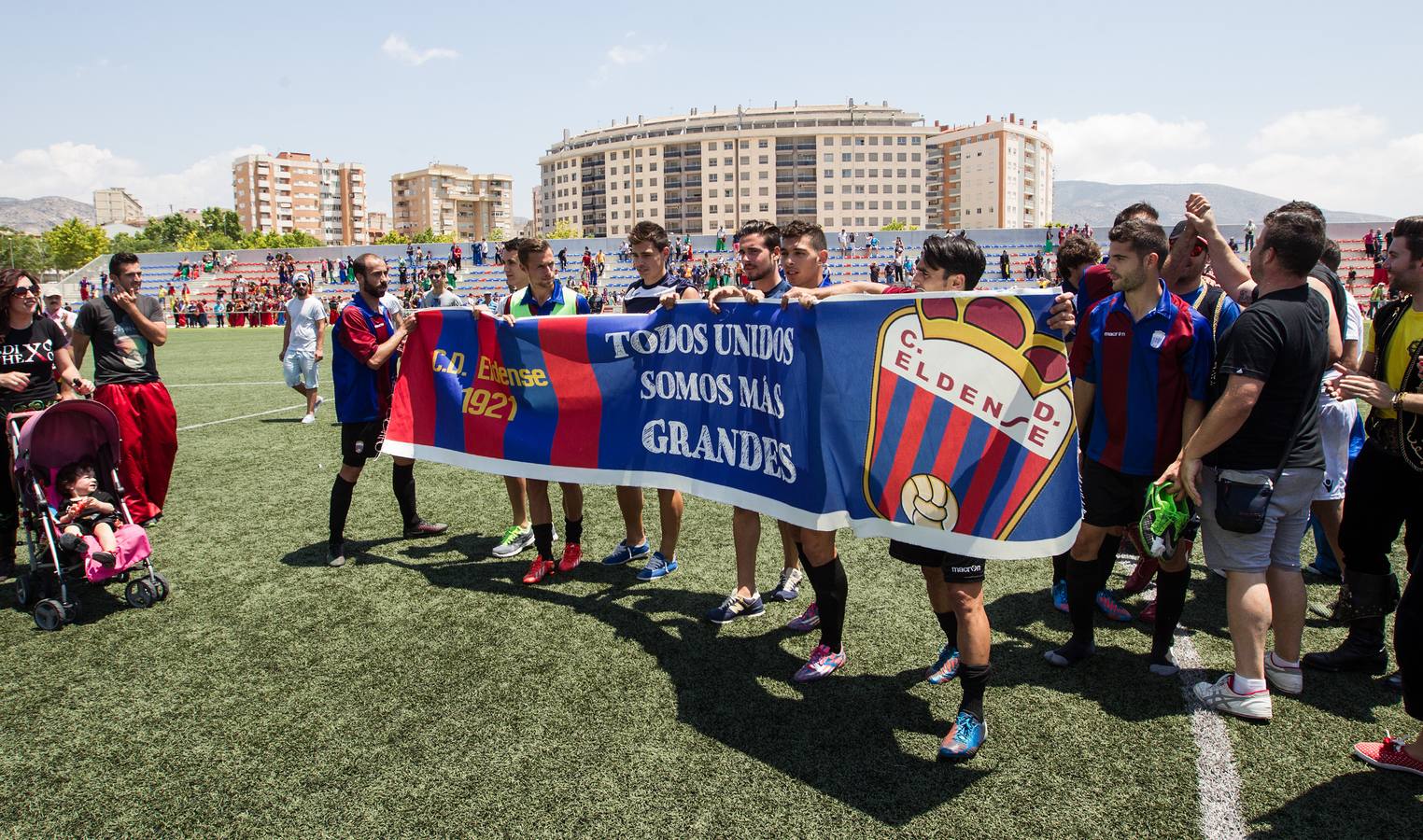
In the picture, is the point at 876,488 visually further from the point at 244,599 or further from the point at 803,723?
the point at 244,599

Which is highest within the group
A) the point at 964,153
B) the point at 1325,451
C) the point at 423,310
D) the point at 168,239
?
the point at 964,153

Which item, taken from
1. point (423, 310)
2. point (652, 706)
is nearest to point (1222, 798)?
point (652, 706)

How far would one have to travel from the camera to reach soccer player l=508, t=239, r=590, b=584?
5.37m

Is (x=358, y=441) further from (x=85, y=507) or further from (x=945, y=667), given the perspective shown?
(x=945, y=667)

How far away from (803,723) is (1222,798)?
1.53 metres

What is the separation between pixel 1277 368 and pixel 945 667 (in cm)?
188

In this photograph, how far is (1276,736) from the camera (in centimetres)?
341

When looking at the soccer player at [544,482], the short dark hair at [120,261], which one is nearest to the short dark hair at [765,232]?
the soccer player at [544,482]

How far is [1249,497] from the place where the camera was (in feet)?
11.4

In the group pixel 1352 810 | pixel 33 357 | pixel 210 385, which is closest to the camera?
pixel 1352 810

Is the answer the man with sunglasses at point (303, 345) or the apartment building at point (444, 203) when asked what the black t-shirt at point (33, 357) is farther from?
the apartment building at point (444, 203)

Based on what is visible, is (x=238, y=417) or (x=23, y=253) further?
(x=23, y=253)

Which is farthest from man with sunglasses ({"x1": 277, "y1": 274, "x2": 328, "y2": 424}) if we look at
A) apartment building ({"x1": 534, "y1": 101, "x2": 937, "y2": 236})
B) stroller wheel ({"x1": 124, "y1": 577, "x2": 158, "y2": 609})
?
apartment building ({"x1": 534, "y1": 101, "x2": 937, "y2": 236})

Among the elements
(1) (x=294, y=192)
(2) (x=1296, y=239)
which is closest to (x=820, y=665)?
(2) (x=1296, y=239)
